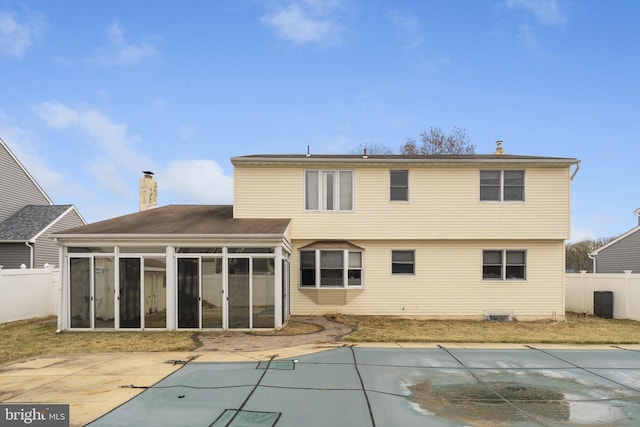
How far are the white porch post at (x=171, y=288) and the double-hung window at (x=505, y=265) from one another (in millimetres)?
10816

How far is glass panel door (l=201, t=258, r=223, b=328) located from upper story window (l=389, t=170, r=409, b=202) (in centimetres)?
684

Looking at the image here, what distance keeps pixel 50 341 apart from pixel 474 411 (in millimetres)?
10621

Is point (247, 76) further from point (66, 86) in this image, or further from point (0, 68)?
point (0, 68)

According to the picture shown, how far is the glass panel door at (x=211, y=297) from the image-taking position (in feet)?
41.6

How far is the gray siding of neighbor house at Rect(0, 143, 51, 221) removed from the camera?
2309cm

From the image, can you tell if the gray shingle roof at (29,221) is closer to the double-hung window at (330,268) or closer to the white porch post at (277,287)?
the double-hung window at (330,268)

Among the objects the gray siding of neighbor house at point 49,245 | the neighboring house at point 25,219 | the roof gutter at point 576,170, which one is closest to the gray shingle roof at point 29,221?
the neighboring house at point 25,219

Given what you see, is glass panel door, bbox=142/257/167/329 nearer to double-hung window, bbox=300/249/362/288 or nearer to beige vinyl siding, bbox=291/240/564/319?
beige vinyl siding, bbox=291/240/564/319

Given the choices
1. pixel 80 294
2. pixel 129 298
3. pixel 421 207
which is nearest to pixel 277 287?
pixel 129 298

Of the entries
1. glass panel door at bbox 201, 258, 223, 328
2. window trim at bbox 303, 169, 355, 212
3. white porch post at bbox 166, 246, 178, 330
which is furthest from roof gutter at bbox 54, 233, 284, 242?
window trim at bbox 303, 169, 355, 212

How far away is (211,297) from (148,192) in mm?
8188

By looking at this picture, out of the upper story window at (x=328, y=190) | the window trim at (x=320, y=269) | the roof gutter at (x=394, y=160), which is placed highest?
the roof gutter at (x=394, y=160)

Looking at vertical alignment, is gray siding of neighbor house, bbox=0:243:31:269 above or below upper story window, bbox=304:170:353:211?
below

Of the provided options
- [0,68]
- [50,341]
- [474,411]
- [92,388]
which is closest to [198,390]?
[92,388]
